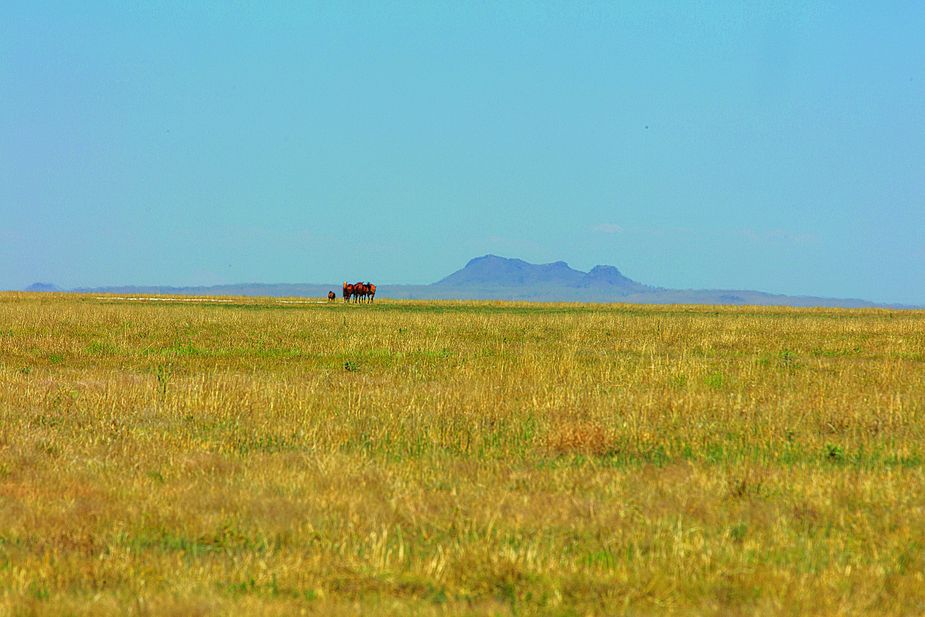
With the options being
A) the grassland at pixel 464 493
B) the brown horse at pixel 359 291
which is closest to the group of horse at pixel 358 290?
the brown horse at pixel 359 291

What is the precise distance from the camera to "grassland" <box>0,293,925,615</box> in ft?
22.8

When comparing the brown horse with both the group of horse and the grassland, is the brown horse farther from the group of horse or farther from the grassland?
the grassland

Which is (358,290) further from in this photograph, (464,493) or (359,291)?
(464,493)

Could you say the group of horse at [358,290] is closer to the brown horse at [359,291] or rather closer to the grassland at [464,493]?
the brown horse at [359,291]

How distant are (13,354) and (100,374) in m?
5.82

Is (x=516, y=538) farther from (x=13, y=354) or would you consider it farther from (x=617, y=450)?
(x=13, y=354)

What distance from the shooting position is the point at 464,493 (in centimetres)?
966

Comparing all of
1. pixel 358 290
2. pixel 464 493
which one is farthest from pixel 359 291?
pixel 464 493

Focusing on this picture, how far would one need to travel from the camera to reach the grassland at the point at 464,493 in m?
6.94

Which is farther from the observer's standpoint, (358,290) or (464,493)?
(358,290)

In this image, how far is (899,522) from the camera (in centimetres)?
861

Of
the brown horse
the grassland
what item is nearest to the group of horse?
the brown horse

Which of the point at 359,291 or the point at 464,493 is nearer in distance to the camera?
the point at 464,493

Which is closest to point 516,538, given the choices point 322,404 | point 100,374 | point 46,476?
point 46,476
